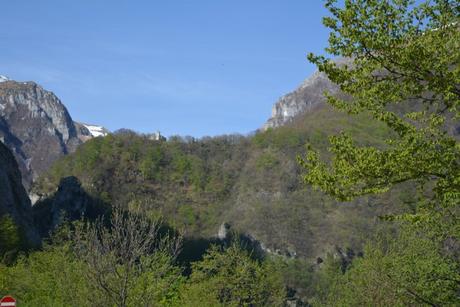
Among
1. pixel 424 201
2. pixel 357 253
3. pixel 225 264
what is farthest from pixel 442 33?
pixel 357 253

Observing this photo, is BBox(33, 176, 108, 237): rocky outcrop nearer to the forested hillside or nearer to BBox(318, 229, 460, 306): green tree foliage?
the forested hillside

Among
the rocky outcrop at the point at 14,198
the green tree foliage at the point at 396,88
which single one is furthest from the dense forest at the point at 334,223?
the rocky outcrop at the point at 14,198

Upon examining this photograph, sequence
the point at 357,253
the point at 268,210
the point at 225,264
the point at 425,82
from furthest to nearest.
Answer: the point at 268,210 → the point at 357,253 → the point at 225,264 → the point at 425,82

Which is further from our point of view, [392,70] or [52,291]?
[52,291]

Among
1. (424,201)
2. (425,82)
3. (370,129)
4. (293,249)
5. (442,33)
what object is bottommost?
(293,249)

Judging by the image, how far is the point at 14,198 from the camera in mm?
79125

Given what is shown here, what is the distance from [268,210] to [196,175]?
36.9m

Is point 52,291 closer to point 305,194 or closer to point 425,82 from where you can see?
point 425,82

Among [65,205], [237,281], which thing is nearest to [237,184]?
[65,205]

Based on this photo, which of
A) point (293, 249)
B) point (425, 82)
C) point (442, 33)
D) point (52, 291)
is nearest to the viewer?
point (442, 33)

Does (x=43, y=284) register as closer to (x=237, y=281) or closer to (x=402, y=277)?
(x=237, y=281)

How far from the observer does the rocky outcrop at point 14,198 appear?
237ft

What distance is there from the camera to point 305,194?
14400 cm

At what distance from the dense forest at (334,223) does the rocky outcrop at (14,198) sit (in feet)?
25.2
